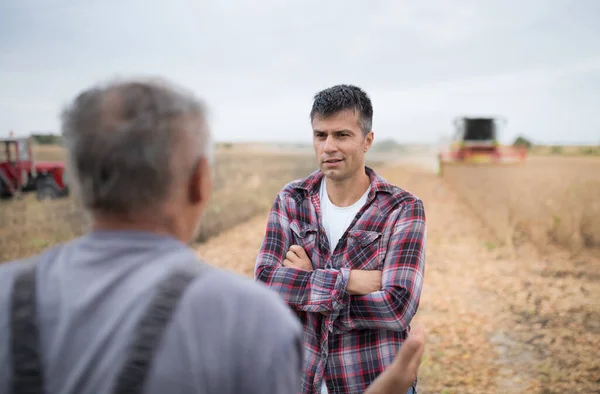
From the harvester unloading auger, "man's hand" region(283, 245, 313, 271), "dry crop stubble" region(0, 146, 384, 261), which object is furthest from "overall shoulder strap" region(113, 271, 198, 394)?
the harvester unloading auger

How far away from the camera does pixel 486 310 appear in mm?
5758

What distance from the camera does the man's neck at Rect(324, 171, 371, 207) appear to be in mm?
2568

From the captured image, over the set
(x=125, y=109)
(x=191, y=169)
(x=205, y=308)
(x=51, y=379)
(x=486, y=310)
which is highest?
(x=125, y=109)

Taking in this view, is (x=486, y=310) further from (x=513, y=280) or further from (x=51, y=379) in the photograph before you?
(x=51, y=379)

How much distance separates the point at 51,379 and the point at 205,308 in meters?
0.32

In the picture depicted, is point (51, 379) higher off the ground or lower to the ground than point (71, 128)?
lower

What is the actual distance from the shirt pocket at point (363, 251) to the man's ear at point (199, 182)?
1367mm

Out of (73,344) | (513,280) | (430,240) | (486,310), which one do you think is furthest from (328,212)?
(430,240)

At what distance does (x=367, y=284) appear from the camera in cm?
222

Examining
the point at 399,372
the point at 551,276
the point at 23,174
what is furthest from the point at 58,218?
the point at 399,372

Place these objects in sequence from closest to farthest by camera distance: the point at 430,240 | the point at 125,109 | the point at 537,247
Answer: the point at 125,109, the point at 537,247, the point at 430,240

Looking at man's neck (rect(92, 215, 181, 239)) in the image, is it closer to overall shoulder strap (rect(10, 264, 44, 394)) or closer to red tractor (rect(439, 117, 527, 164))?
overall shoulder strap (rect(10, 264, 44, 394))

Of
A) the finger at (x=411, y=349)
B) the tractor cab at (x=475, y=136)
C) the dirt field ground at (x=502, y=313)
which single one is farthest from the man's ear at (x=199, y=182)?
the tractor cab at (x=475, y=136)

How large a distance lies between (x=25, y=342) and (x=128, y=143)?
0.43m
